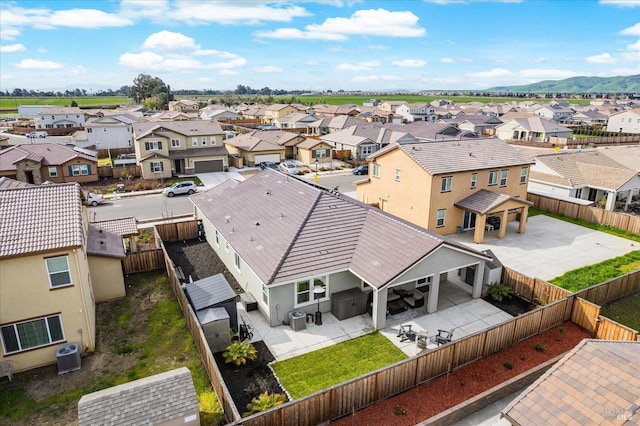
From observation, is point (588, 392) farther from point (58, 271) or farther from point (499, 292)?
Result: point (58, 271)

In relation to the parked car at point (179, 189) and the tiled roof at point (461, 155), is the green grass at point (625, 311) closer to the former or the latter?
the tiled roof at point (461, 155)

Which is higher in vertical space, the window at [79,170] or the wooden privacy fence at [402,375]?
the window at [79,170]

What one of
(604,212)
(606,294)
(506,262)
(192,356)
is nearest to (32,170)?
(192,356)

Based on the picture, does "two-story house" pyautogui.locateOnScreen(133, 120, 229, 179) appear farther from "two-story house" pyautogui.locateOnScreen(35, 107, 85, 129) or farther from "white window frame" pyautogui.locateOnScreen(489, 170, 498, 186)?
"two-story house" pyautogui.locateOnScreen(35, 107, 85, 129)

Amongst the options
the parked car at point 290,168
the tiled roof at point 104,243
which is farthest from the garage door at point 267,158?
the tiled roof at point 104,243

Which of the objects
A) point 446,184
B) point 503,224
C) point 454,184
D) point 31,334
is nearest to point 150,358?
point 31,334

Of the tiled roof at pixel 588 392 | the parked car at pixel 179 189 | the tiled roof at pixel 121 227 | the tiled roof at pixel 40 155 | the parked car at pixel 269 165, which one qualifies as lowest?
the parked car at pixel 179 189
